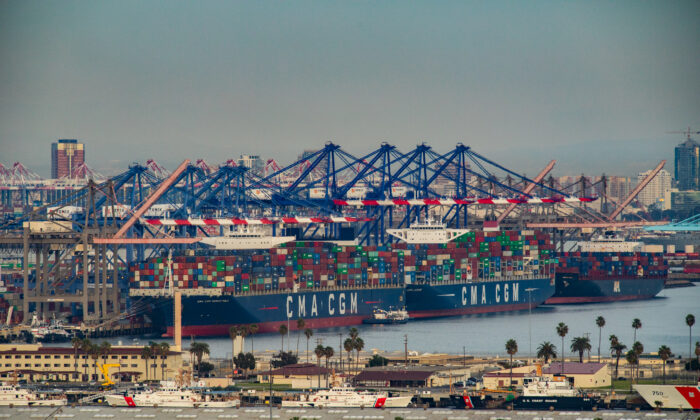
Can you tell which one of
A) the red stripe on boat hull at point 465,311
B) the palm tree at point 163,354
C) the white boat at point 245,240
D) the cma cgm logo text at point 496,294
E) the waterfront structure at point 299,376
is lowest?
the waterfront structure at point 299,376

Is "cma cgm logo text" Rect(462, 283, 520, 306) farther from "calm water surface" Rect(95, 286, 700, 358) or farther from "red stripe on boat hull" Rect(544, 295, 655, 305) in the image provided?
"red stripe on boat hull" Rect(544, 295, 655, 305)

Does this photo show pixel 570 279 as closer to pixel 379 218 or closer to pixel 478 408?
pixel 379 218

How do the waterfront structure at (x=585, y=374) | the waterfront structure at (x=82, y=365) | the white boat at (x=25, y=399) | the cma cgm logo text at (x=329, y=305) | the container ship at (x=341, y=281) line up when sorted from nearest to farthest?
1. the white boat at (x=25, y=399)
2. the waterfront structure at (x=585, y=374)
3. the waterfront structure at (x=82, y=365)
4. the container ship at (x=341, y=281)
5. the cma cgm logo text at (x=329, y=305)

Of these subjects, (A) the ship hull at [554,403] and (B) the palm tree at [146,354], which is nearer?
(A) the ship hull at [554,403]

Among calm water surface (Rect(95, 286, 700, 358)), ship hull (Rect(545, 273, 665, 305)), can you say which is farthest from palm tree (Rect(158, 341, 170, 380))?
ship hull (Rect(545, 273, 665, 305))

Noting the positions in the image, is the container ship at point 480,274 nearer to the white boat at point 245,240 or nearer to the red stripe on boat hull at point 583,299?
the red stripe on boat hull at point 583,299

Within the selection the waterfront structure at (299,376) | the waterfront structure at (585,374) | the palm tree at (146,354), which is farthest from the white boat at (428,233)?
the waterfront structure at (585,374)

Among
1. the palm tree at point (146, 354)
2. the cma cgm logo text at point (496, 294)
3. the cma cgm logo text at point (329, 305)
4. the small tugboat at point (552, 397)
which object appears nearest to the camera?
the small tugboat at point (552, 397)
